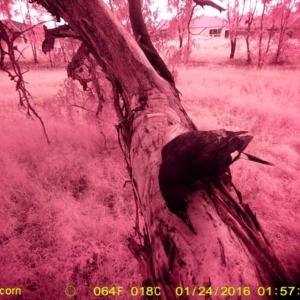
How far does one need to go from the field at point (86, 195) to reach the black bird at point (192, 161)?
44.1 inches

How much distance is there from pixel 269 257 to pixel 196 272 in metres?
0.33

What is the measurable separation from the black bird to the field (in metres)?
1.12

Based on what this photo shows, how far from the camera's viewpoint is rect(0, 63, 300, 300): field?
2361 mm

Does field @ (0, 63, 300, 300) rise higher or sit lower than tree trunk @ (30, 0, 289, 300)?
lower

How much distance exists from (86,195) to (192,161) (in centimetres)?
302

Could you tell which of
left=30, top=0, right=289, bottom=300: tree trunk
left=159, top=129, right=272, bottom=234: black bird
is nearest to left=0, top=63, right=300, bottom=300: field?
left=30, top=0, right=289, bottom=300: tree trunk

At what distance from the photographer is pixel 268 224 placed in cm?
282

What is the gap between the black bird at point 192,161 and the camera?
0.83m

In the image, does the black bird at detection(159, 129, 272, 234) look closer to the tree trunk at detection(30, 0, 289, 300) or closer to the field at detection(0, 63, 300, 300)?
the tree trunk at detection(30, 0, 289, 300)

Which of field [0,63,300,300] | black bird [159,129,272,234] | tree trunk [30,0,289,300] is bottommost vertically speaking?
field [0,63,300,300]

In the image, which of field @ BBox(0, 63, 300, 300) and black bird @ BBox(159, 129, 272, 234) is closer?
black bird @ BBox(159, 129, 272, 234)

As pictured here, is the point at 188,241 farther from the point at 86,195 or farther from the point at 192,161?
the point at 86,195

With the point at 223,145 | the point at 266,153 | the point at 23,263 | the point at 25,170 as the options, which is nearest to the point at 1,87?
the point at 25,170

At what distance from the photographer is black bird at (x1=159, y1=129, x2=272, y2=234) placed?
0.83 metres
